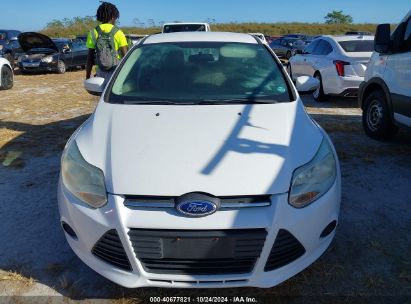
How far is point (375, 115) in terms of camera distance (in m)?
5.76

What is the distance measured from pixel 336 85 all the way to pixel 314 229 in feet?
20.5

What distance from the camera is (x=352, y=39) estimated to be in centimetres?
845

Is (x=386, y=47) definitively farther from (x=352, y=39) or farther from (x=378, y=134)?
(x=352, y=39)

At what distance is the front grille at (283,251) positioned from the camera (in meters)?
2.13

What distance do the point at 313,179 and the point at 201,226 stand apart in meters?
0.73

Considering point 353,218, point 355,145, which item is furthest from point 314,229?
point 355,145

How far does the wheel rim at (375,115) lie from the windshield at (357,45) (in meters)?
2.72

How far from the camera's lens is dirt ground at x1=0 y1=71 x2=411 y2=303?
8.29 feet

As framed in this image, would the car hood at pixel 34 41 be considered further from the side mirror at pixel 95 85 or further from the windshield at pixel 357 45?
the side mirror at pixel 95 85

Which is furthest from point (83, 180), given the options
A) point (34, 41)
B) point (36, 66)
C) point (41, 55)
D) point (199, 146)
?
point (34, 41)

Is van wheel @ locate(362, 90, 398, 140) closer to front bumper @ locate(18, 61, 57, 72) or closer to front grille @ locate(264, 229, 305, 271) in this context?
front grille @ locate(264, 229, 305, 271)

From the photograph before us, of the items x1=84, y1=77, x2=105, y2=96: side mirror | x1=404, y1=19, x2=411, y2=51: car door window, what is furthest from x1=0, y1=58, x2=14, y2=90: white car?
x1=404, y1=19, x2=411, y2=51: car door window

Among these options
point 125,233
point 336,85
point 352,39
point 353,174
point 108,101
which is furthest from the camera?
point 352,39

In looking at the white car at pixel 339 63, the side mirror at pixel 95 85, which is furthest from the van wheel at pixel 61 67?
the side mirror at pixel 95 85
